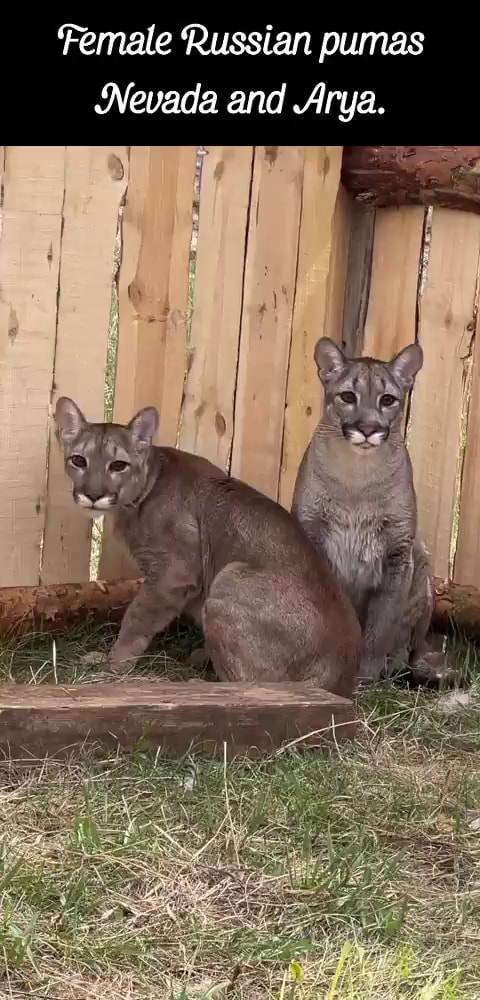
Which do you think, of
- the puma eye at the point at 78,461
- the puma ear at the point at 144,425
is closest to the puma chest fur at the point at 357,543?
the puma ear at the point at 144,425

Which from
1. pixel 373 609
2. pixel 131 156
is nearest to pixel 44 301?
pixel 131 156

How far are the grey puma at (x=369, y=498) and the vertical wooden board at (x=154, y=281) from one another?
2.76ft

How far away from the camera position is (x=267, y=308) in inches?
272

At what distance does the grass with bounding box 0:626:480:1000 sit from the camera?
3.40 m

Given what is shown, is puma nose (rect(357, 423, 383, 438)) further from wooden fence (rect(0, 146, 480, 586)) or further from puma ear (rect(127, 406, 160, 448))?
puma ear (rect(127, 406, 160, 448))

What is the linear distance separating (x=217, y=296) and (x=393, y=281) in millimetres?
942

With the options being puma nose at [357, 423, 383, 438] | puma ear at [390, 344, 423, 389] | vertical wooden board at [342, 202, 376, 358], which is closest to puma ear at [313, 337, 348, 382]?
puma ear at [390, 344, 423, 389]

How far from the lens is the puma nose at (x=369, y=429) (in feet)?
20.3

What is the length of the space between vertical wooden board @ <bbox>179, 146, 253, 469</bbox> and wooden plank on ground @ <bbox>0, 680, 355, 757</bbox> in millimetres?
2141

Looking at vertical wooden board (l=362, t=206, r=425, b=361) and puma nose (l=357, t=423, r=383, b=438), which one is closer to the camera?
puma nose (l=357, t=423, r=383, b=438)

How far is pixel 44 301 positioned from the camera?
650 cm

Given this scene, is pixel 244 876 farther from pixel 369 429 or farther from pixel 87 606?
pixel 87 606

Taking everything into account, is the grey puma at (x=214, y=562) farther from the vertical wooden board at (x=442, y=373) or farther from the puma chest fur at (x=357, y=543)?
the vertical wooden board at (x=442, y=373)
